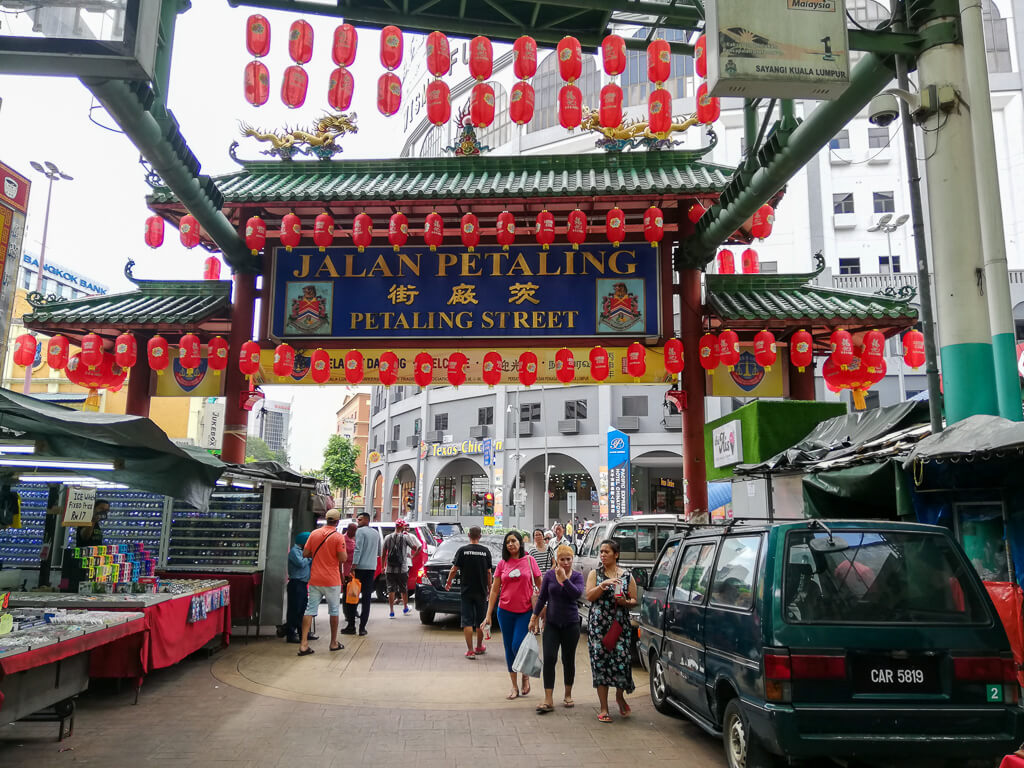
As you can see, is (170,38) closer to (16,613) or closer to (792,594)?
(16,613)

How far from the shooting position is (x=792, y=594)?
4918mm

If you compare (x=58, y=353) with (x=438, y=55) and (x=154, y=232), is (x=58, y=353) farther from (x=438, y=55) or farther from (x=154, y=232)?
(x=438, y=55)

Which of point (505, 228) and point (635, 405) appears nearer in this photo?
point (505, 228)

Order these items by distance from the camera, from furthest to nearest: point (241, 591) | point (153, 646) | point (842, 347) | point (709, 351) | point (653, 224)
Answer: point (709, 351) < point (842, 347) < point (653, 224) < point (241, 591) < point (153, 646)

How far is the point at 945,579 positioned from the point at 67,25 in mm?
8100

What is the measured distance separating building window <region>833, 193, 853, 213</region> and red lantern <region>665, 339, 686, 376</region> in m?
30.6

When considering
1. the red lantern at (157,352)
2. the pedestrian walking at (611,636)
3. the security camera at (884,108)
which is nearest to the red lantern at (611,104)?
the security camera at (884,108)


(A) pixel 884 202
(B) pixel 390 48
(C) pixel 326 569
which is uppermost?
(A) pixel 884 202

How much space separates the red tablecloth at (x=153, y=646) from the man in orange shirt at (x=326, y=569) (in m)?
1.71

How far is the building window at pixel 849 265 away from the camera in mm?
37844

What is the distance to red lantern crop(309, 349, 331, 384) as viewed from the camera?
13195 millimetres

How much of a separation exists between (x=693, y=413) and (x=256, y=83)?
8.29 m

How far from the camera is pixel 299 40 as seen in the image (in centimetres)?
952

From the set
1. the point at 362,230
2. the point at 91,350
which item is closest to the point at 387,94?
the point at 362,230
